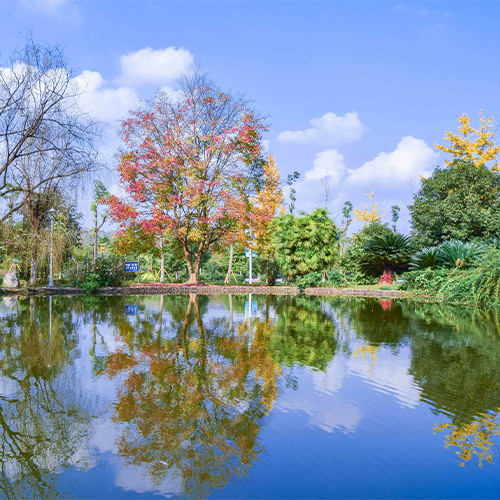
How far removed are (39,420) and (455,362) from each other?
528cm

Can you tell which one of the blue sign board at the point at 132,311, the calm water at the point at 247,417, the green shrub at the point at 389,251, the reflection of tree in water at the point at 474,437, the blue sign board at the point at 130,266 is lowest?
the reflection of tree in water at the point at 474,437

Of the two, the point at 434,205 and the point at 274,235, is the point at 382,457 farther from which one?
the point at 434,205

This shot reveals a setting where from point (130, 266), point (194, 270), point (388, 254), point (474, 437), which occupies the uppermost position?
point (388, 254)

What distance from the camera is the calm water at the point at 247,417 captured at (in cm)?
293

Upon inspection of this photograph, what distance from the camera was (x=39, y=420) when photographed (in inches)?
152

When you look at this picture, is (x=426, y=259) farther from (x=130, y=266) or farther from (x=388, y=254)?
(x=130, y=266)

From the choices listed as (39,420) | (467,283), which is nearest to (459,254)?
(467,283)

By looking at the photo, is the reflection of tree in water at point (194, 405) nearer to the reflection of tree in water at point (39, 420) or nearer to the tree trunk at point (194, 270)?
the reflection of tree in water at point (39, 420)

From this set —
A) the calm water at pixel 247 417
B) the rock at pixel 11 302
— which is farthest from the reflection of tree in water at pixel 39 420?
the rock at pixel 11 302

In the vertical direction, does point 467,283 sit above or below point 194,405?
above

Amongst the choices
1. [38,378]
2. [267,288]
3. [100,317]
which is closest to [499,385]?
[38,378]

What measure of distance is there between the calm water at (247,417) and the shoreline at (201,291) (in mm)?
11506

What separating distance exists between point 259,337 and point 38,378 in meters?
3.98

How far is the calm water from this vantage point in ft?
9.61
